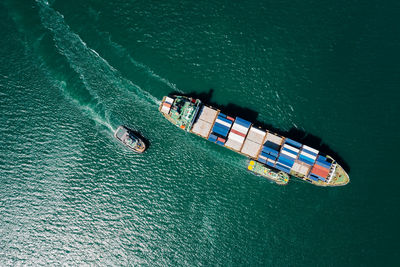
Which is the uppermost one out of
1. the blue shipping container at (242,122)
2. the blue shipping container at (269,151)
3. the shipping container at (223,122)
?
the blue shipping container at (242,122)

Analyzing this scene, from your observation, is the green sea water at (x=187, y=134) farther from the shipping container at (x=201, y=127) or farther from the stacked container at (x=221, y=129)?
the stacked container at (x=221, y=129)

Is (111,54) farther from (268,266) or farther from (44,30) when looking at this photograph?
(268,266)

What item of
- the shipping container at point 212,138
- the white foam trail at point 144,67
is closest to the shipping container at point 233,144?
the shipping container at point 212,138

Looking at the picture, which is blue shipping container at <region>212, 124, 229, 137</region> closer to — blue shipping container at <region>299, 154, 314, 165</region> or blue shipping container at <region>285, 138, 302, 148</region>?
blue shipping container at <region>285, 138, 302, 148</region>

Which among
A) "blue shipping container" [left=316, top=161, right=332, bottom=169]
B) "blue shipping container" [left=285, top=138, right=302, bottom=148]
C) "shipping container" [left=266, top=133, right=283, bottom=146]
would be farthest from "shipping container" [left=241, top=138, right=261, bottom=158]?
"blue shipping container" [left=316, top=161, right=332, bottom=169]

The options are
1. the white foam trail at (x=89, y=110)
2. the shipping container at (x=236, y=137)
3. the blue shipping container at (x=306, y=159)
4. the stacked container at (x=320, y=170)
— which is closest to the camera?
the blue shipping container at (x=306, y=159)

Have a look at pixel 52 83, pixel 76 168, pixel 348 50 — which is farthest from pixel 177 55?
pixel 348 50
